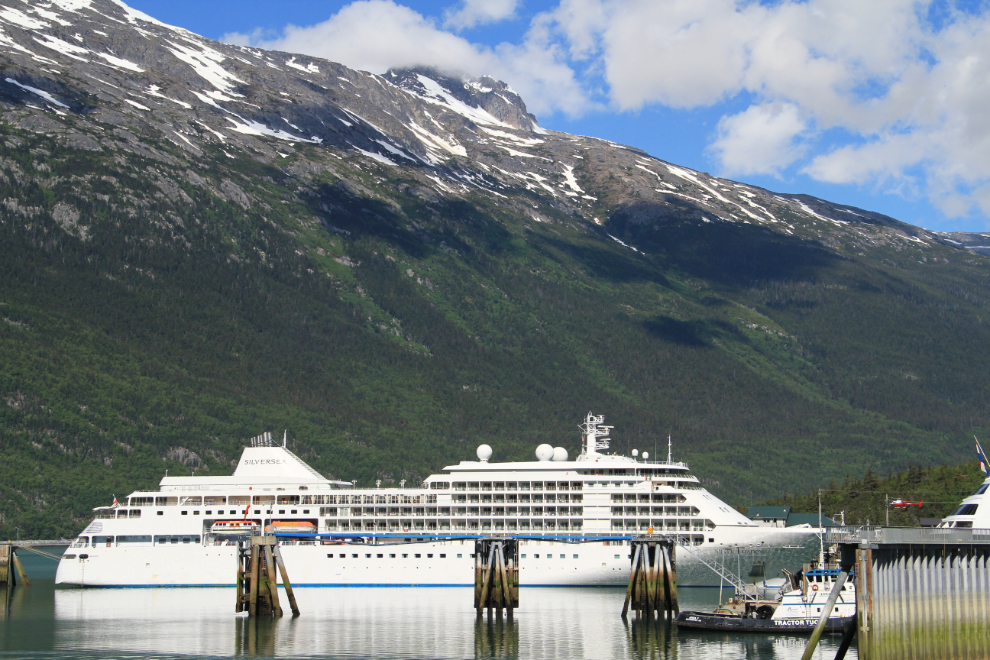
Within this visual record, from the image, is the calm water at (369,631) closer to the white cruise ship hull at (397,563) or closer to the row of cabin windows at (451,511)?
the white cruise ship hull at (397,563)

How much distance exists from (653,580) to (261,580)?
24609mm

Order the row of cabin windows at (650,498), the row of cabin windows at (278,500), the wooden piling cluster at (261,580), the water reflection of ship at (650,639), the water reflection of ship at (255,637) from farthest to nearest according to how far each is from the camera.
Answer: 1. the row of cabin windows at (278,500)
2. the row of cabin windows at (650,498)
3. the wooden piling cluster at (261,580)
4. the water reflection of ship at (255,637)
5. the water reflection of ship at (650,639)

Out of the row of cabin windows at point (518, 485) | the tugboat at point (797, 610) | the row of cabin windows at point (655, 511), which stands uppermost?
the row of cabin windows at point (518, 485)

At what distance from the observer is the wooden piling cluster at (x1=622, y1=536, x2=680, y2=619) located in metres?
76.6

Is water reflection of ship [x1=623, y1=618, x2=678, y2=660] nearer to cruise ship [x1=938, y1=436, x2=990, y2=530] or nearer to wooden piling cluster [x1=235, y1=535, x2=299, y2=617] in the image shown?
cruise ship [x1=938, y1=436, x2=990, y2=530]

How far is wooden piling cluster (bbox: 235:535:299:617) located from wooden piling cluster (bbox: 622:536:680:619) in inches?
845

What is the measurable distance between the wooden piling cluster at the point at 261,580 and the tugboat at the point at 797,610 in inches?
1004

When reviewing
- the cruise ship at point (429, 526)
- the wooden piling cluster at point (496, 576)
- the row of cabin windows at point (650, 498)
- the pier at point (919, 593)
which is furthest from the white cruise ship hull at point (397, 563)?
the pier at point (919, 593)

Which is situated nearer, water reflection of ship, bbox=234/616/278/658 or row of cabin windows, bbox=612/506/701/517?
water reflection of ship, bbox=234/616/278/658

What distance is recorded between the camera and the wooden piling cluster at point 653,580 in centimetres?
7656

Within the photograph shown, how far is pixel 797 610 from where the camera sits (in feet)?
226

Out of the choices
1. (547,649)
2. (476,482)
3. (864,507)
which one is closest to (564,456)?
(476,482)

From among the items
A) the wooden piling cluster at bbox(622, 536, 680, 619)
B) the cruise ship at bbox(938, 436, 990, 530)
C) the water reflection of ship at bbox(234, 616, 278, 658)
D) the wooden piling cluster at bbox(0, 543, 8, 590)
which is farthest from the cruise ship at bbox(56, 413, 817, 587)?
the cruise ship at bbox(938, 436, 990, 530)

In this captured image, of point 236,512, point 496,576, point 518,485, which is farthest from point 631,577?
point 236,512
